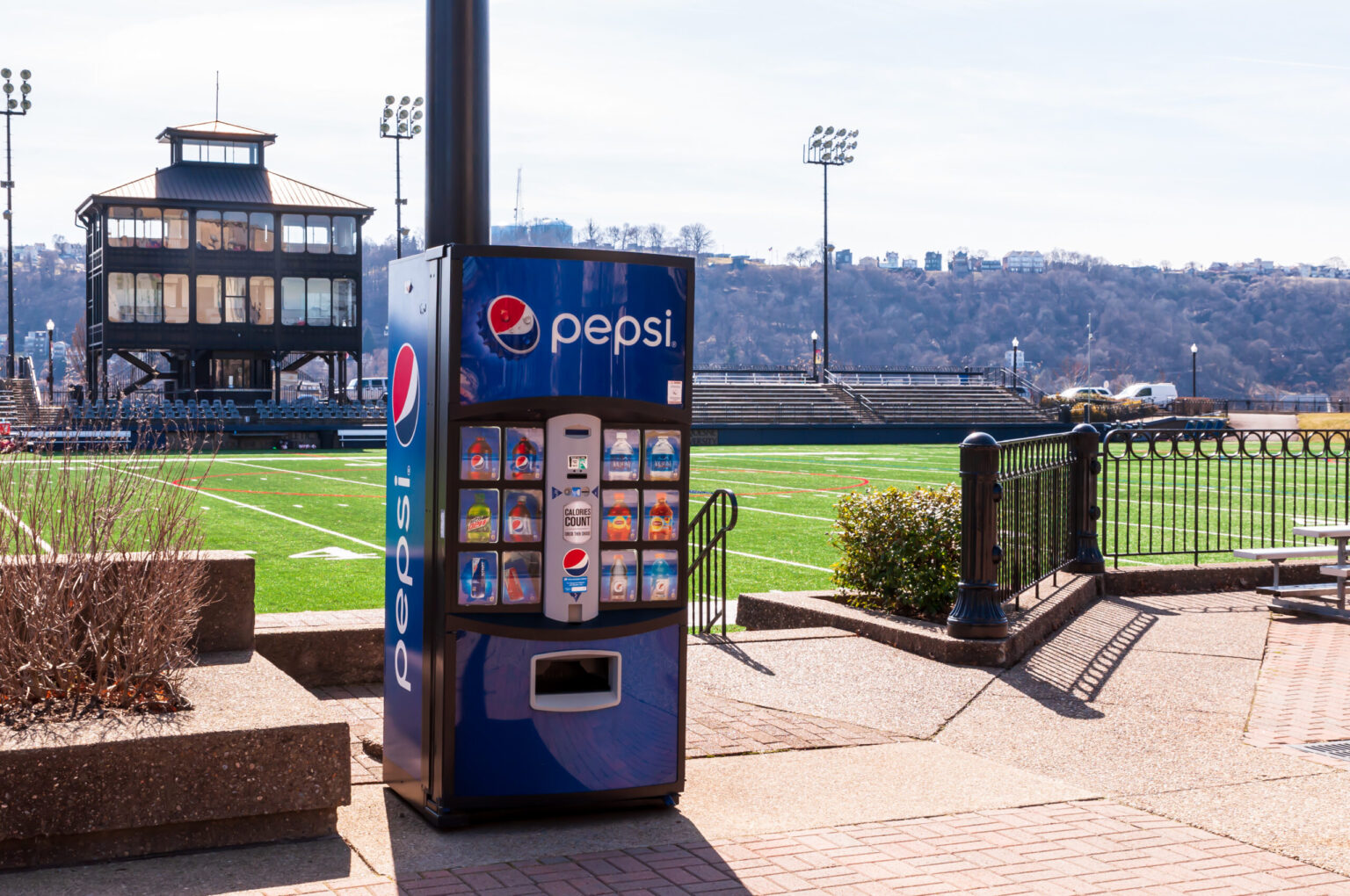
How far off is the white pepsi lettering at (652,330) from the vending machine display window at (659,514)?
63 cm

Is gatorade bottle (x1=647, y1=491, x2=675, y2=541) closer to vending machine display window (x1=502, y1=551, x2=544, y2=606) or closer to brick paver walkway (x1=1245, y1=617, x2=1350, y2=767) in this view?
vending machine display window (x1=502, y1=551, x2=544, y2=606)

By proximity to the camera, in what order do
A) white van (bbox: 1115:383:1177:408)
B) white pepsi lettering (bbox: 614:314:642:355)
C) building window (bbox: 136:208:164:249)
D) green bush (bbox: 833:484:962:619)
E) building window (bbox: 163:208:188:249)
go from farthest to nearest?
1. white van (bbox: 1115:383:1177:408)
2. building window (bbox: 163:208:188:249)
3. building window (bbox: 136:208:164:249)
4. green bush (bbox: 833:484:962:619)
5. white pepsi lettering (bbox: 614:314:642:355)

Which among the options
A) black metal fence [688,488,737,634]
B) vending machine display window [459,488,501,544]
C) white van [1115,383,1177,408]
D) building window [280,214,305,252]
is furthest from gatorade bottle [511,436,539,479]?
white van [1115,383,1177,408]

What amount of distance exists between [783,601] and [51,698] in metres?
6.13

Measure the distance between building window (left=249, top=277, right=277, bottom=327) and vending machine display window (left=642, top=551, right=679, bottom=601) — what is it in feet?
191

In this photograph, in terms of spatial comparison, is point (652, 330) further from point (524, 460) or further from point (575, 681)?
point (575, 681)

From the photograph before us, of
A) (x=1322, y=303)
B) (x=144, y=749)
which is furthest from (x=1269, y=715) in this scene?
(x=1322, y=303)

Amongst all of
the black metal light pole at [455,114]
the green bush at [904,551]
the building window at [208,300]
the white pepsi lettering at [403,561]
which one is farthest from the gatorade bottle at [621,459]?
the building window at [208,300]

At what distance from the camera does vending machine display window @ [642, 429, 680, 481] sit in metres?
5.59

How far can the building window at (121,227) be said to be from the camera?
58.0 metres

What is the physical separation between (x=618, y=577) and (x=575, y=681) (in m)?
0.51

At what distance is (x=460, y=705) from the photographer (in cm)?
529

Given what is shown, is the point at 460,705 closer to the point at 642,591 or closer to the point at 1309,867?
the point at 642,591

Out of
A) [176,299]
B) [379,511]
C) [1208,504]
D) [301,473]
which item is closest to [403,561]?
[1208,504]
